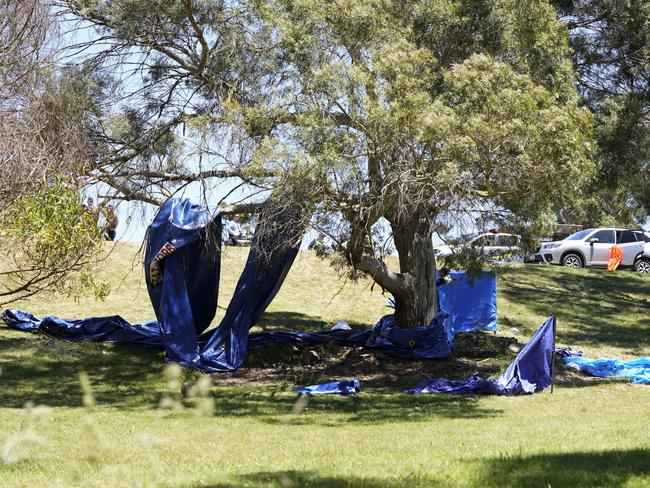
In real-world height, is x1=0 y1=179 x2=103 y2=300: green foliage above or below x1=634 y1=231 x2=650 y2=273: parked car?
above

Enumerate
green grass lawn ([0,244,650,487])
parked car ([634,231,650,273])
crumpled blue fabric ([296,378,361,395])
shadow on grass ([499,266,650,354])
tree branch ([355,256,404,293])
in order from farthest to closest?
1. parked car ([634,231,650,273])
2. shadow on grass ([499,266,650,354])
3. tree branch ([355,256,404,293])
4. crumpled blue fabric ([296,378,361,395])
5. green grass lawn ([0,244,650,487])

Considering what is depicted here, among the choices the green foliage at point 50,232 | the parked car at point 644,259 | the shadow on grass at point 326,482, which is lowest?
the shadow on grass at point 326,482

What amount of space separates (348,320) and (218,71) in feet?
25.6

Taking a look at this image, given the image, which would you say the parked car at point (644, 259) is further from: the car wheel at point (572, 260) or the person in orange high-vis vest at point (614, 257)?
the car wheel at point (572, 260)

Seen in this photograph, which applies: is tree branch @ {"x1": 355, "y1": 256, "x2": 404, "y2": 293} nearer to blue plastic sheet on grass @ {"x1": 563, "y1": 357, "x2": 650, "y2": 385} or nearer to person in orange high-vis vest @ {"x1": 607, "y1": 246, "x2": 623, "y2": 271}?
blue plastic sheet on grass @ {"x1": 563, "y1": 357, "x2": 650, "y2": 385}

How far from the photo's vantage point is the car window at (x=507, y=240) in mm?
16469

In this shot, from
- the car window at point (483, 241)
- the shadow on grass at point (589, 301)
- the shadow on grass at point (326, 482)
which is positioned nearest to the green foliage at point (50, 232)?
the shadow on grass at point (326, 482)

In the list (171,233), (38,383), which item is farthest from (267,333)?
(38,383)

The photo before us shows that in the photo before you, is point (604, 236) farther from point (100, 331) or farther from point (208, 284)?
point (100, 331)

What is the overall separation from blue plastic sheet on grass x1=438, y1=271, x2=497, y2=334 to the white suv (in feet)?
35.9

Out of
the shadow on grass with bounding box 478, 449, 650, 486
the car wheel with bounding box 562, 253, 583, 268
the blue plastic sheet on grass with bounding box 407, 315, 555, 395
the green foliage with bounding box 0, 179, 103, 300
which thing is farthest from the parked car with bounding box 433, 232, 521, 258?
the car wheel with bounding box 562, 253, 583, 268

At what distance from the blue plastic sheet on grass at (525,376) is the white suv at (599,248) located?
16.4m

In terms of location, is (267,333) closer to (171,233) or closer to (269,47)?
(171,233)

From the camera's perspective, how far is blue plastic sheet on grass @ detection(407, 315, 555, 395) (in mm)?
14297
